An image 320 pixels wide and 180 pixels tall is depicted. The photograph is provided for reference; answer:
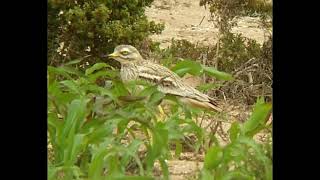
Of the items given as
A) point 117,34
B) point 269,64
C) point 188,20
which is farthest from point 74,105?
point 188,20

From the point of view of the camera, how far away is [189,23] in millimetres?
6938

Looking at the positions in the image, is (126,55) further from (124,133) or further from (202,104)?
(124,133)

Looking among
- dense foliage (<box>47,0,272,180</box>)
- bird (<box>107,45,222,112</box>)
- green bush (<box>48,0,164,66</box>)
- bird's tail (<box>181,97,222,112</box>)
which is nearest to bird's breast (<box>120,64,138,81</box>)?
bird (<box>107,45,222,112</box>)

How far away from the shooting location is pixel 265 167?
8.65ft

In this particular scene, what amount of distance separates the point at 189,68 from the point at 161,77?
2.05 ft

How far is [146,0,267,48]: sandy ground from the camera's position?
6395 mm

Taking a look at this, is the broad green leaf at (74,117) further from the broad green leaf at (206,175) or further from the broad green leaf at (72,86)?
the broad green leaf at (206,175)

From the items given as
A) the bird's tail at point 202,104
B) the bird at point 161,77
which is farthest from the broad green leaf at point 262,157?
the bird's tail at point 202,104

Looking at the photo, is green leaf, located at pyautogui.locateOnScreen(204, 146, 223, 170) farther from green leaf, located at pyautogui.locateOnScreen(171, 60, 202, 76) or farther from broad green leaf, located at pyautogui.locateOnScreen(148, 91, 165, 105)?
green leaf, located at pyautogui.locateOnScreen(171, 60, 202, 76)

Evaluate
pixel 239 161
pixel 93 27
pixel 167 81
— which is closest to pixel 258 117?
pixel 239 161

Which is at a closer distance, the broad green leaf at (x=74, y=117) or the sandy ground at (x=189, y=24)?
the broad green leaf at (x=74, y=117)

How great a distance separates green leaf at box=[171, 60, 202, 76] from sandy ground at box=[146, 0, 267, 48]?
2585 mm

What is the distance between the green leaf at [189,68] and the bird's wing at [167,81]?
0.69 feet

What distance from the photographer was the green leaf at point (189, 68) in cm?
336
